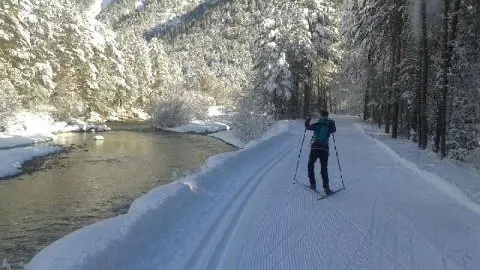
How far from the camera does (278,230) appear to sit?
28.5ft

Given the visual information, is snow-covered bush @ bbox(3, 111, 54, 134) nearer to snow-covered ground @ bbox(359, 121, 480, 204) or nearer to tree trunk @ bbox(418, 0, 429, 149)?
tree trunk @ bbox(418, 0, 429, 149)

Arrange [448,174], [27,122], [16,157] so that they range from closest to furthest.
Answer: [448,174]
[16,157]
[27,122]

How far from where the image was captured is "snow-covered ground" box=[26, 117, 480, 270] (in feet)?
22.4

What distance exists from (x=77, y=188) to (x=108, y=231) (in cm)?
1197

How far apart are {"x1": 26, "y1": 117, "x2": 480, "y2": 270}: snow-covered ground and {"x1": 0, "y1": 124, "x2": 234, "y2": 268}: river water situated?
3467 mm

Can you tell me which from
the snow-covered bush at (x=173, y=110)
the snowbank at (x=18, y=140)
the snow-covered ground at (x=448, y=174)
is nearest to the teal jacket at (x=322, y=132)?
the snow-covered ground at (x=448, y=174)

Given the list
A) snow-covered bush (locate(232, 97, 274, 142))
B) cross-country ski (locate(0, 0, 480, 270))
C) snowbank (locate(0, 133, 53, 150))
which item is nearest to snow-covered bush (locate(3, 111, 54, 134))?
cross-country ski (locate(0, 0, 480, 270))

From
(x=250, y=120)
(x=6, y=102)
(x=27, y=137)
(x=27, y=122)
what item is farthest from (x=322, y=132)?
(x=27, y=122)

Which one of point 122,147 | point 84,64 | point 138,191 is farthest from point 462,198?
point 84,64

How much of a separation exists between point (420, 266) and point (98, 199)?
478 inches

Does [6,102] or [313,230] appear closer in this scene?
[313,230]

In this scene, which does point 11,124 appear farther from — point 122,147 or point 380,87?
point 380,87

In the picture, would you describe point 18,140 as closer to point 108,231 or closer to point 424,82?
point 424,82

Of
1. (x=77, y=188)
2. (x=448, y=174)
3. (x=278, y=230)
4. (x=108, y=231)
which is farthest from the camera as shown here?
(x=77, y=188)
